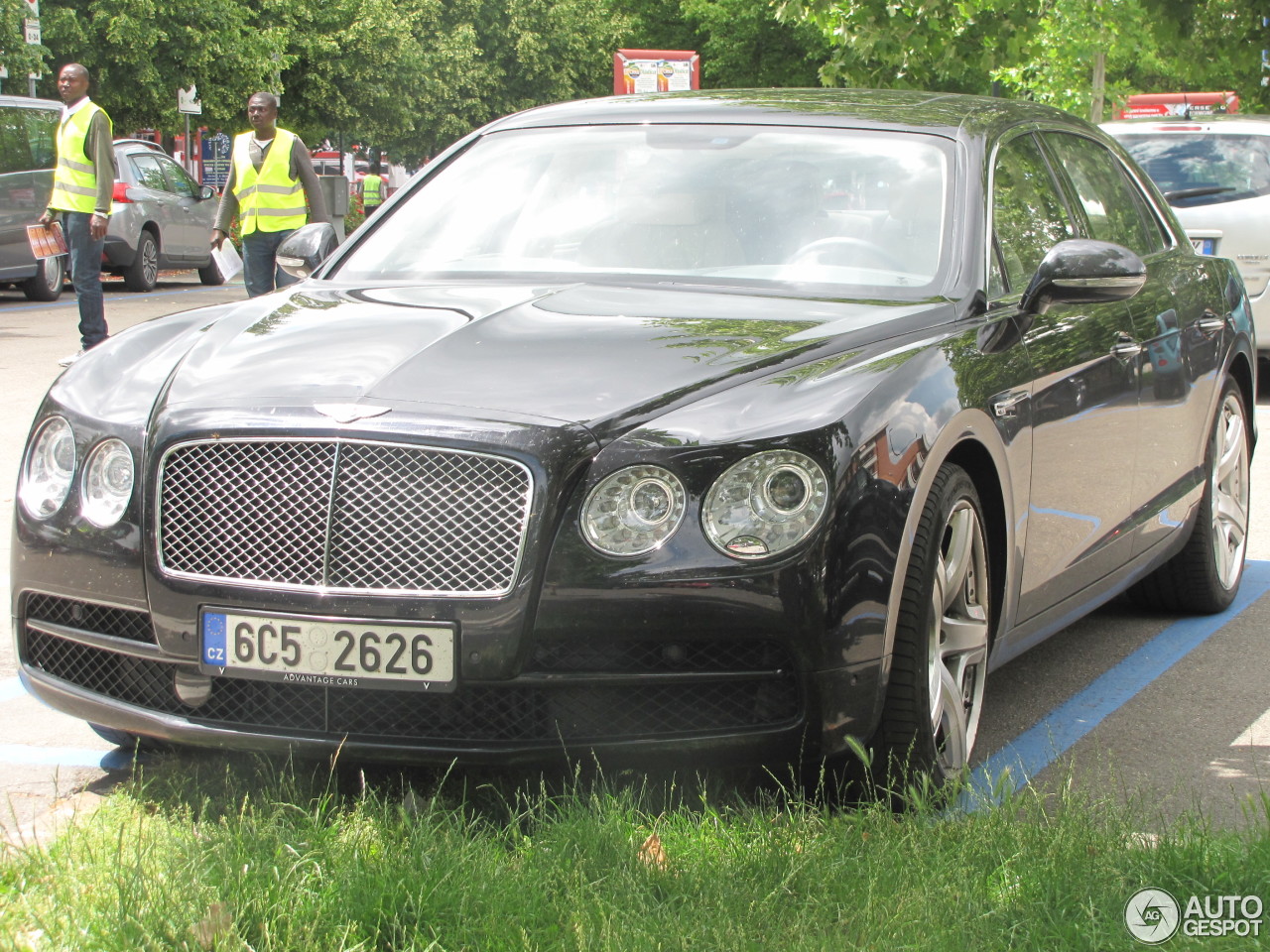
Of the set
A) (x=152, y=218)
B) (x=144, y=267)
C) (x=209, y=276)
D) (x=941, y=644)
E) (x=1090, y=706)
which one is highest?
(x=941, y=644)

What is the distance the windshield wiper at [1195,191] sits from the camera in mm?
12461

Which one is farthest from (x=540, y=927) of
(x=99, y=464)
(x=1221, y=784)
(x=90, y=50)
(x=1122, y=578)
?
(x=90, y=50)

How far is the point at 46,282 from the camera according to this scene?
1966 cm

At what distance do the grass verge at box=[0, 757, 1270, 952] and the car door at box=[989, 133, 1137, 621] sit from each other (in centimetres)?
104

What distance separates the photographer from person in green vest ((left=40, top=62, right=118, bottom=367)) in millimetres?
12641

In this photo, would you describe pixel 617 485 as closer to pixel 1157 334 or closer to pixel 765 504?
pixel 765 504

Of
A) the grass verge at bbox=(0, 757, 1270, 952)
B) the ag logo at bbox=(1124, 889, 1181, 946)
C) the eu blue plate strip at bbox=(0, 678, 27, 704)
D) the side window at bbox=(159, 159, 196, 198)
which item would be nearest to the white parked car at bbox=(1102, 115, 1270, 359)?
the eu blue plate strip at bbox=(0, 678, 27, 704)

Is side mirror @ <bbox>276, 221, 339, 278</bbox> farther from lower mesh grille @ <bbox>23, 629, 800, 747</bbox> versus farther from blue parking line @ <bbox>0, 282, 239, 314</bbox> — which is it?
blue parking line @ <bbox>0, 282, 239, 314</bbox>

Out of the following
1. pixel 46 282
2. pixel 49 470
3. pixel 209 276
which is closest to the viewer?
pixel 49 470

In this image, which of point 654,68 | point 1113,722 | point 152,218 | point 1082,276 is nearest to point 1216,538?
point 1113,722

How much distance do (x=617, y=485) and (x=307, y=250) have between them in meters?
2.16

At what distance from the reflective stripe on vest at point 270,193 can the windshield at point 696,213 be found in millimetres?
6911

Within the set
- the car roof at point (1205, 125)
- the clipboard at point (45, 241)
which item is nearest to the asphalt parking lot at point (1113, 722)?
the car roof at point (1205, 125)

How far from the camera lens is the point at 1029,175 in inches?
203
